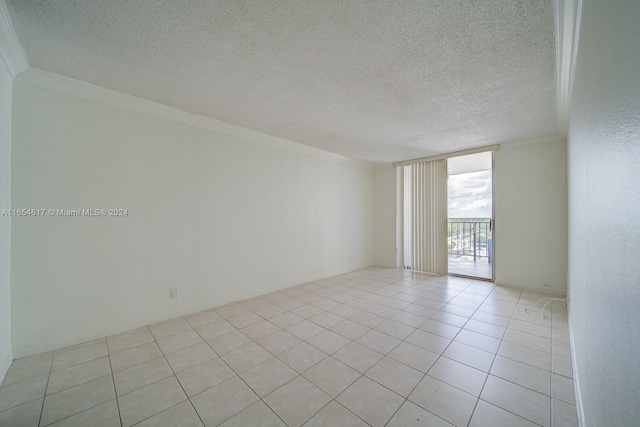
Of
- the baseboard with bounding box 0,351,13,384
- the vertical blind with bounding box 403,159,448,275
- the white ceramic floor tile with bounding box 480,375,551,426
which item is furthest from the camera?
the vertical blind with bounding box 403,159,448,275

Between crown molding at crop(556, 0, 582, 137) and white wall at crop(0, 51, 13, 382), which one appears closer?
crown molding at crop(556, 0, 582, 137)

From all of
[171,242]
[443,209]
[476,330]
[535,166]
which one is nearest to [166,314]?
[171,242]

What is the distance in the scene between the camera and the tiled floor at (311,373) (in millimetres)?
1479

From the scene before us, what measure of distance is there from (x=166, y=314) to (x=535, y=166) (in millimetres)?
5670

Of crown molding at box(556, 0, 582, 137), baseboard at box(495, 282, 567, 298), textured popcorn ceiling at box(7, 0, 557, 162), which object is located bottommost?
baseboard at box(495, 282, 567, 298)

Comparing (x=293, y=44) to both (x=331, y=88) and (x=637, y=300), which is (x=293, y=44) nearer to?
(x=331, y=88)

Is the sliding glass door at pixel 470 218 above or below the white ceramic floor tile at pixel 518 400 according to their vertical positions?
above

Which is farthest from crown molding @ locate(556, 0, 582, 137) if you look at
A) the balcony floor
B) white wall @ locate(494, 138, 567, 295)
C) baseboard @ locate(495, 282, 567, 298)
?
the balcony floor

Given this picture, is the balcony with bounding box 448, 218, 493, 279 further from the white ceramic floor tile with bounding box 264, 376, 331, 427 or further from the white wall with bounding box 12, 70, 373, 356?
the white ceramic floor tile with bounding box 264, 376, 331, 427

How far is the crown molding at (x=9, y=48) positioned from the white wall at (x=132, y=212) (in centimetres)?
14

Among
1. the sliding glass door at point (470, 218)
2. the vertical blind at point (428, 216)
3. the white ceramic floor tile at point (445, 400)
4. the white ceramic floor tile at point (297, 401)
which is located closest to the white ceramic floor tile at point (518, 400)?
the white ceramic floor tile at point (445, 400)

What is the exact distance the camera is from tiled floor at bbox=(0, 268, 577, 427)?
148 centimetres

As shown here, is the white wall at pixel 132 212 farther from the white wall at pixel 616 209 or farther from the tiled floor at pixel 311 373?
the white wall at pixel 616 209

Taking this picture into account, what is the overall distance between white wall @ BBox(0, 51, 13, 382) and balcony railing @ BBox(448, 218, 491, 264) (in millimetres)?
7423
